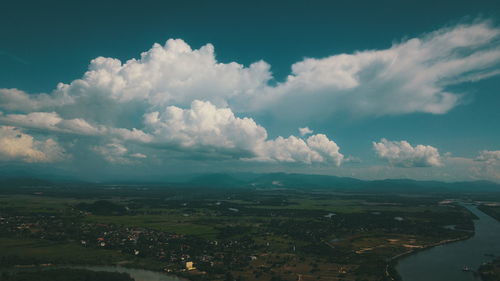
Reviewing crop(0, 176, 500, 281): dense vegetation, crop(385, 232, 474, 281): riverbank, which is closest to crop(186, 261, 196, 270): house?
crop(0, 176, 500, 281): dense vegetation

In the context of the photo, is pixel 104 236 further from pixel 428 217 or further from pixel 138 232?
pixel 428 217

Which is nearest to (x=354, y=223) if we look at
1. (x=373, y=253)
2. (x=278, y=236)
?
(x=278, y=236)

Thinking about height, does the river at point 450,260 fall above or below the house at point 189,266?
below

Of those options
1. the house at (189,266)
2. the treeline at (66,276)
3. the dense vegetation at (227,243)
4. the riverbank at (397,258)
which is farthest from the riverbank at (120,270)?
the riverbank at (397,258)

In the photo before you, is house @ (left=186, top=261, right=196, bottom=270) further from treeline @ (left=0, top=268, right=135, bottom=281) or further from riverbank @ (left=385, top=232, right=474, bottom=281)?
riverbank @ (left=385, top=232, right=474, bottom=281)

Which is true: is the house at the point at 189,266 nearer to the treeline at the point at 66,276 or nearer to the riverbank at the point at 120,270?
the riverbank at the point at 120,270

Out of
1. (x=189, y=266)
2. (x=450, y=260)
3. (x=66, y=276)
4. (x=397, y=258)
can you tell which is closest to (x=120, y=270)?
(x=66, y=276)

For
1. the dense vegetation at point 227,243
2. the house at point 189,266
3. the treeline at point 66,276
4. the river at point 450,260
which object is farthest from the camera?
the dense vegetation at point 227,243

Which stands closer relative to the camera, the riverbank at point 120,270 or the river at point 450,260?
the riverbank at point 120,270
